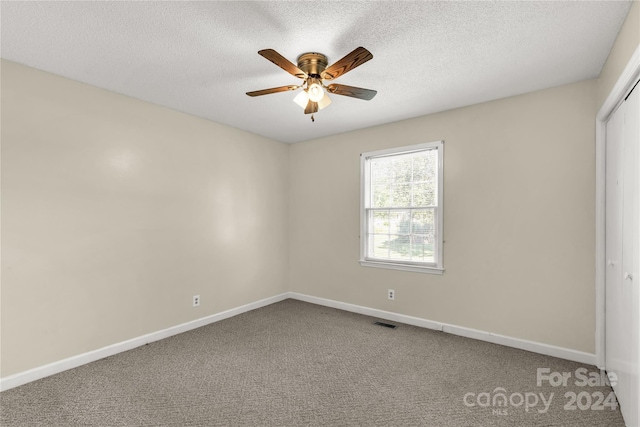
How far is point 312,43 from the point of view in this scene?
2.21 meters

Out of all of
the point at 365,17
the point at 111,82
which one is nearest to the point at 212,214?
the point at 111,82

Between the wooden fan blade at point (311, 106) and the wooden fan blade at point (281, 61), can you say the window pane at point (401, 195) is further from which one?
the wooden fan blade at point (281, 61)

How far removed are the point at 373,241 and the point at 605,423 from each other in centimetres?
270

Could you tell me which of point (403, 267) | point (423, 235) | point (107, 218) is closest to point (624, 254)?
point (423, 235)

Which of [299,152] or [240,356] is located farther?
[299,152]

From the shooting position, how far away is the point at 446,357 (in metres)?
2.95

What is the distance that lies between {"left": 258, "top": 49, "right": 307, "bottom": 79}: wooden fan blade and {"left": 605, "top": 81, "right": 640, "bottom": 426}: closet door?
205 cm

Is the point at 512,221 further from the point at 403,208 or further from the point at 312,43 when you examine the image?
the point at 312,43

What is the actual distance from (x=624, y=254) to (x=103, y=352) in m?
4.23

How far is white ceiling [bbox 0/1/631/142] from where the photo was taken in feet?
6.21

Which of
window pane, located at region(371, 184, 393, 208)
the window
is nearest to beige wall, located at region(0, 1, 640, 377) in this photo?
the window

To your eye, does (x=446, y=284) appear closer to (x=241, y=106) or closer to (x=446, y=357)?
(x=446, y=357)

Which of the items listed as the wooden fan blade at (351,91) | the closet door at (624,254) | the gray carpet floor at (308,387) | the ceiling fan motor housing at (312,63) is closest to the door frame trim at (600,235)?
the closet door at (624,254)

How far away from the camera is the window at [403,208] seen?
375cm
